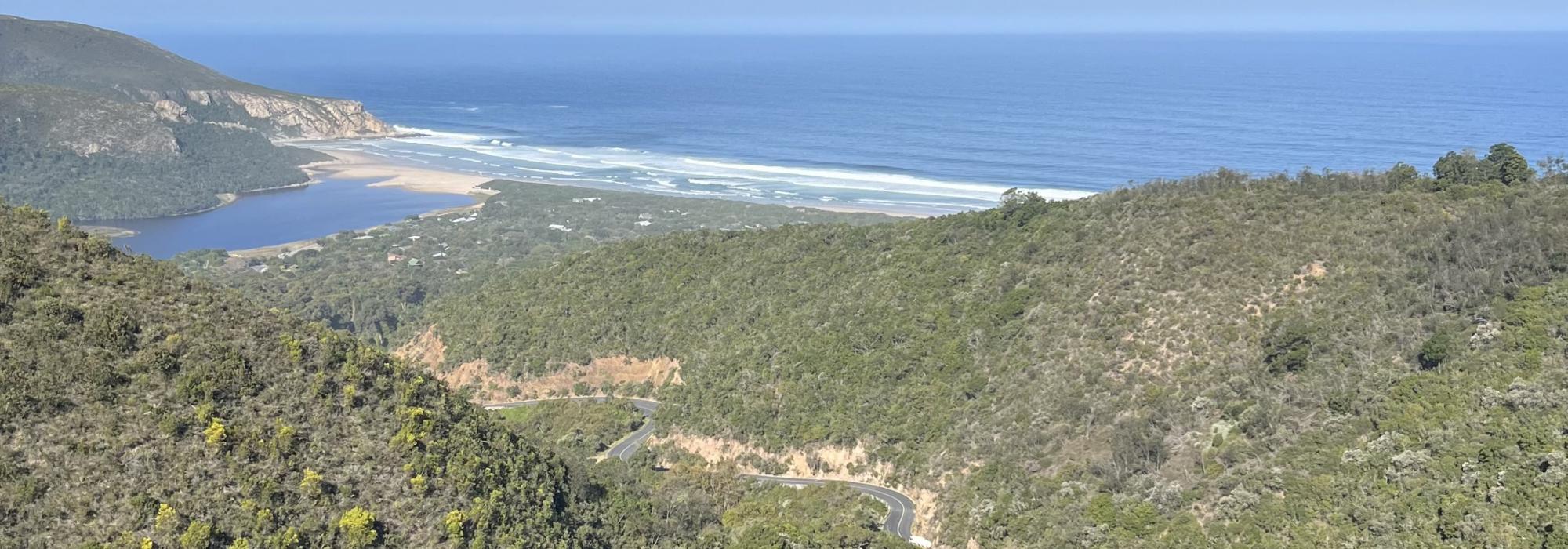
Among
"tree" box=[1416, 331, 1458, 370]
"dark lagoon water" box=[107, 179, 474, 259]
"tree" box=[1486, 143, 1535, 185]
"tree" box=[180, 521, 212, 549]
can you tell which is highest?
"tree" box=[1486, 143, 1535, 185]

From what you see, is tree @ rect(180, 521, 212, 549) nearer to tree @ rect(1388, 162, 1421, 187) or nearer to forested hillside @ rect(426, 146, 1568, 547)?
forested hillside @ rect(426, 146, 1568, 547)

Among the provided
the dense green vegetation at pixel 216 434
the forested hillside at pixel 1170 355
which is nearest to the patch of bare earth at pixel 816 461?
the forested hillside at pixel 1170 355

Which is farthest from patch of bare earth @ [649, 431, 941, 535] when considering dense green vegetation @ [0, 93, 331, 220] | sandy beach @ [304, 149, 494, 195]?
dense green vegetation @ [0, 93, 331, 220]

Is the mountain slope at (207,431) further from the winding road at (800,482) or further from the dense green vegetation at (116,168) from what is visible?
the dense green vegetation at (116,168)

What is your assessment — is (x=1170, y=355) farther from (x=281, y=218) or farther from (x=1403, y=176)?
(x=281, y=218)

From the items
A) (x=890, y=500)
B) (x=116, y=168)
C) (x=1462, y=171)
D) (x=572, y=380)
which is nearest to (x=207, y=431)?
(x=890, y=500)

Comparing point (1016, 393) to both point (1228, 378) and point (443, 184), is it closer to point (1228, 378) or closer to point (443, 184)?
point (1228, 378)
